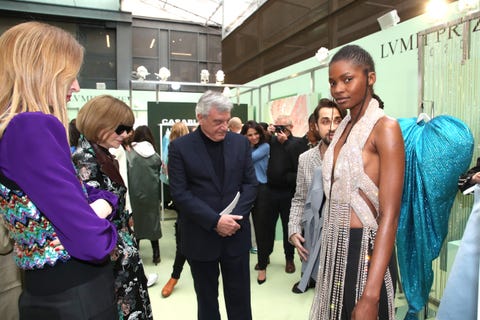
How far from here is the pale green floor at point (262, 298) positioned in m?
2.72

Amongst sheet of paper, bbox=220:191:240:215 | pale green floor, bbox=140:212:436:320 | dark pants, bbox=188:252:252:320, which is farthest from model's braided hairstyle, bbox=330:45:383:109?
pale green floor, bbox=140:212:436:320

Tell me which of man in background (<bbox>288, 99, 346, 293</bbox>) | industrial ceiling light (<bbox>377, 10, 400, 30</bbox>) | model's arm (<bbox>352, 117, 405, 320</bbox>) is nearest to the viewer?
model's arm (<bbox>352, 117, 405, 320</bbox>)

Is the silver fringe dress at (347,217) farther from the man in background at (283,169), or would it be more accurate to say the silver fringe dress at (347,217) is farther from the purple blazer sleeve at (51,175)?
the man in background at (283,169)

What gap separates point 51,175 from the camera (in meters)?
0.83

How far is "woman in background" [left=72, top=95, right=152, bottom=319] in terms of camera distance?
5.08 feet

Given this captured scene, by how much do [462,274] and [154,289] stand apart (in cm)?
267

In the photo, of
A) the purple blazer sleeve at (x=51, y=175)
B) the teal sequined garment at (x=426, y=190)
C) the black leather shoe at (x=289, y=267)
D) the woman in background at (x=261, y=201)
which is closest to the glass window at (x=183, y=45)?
the woman in background at (x=261, y=201)

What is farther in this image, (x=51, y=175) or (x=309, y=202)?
(x=309, y=202)

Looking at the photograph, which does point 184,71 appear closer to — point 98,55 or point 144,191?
point 98,55

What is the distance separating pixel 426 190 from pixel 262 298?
1810mm

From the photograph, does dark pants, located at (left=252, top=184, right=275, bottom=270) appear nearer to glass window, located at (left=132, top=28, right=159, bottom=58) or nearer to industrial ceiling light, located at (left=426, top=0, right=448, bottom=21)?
industrial ceiling light, located at (left=426, top=0, right=448, bottom=21)

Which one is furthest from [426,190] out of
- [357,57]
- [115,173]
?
[115,173]

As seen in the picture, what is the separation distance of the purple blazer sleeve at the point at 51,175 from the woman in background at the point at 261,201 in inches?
103

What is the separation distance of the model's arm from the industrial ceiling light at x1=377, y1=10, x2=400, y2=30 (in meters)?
Answer: 2.53
